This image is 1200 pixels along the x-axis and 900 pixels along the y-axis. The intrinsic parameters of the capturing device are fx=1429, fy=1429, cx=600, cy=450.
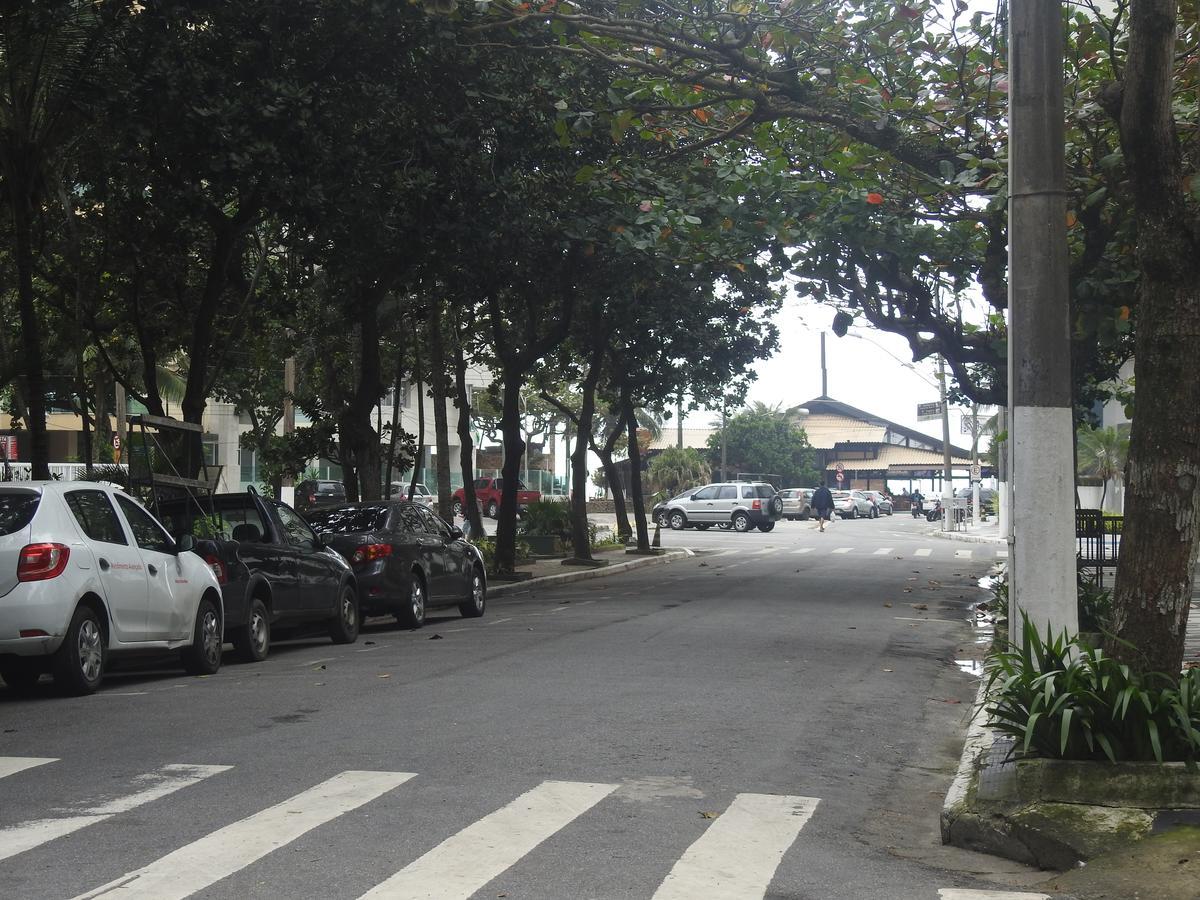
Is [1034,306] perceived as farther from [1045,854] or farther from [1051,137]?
[1045,854]

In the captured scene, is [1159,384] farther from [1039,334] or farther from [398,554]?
[398,554]

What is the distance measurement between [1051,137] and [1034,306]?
1.00 metres

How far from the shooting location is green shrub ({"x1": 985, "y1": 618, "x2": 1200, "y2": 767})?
678 cm

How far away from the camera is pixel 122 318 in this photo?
24.0 meters

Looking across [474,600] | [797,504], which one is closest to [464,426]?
[474,600]

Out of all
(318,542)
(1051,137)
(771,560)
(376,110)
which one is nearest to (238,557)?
(318,542)

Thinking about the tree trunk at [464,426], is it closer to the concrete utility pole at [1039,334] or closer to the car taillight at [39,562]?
the car taillight at [39,562]

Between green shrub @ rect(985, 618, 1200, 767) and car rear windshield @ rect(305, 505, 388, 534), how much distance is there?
11.1m

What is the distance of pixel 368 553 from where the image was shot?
1688 centimetres

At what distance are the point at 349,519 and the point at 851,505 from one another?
63.1 metres

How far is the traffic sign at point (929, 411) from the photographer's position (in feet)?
195

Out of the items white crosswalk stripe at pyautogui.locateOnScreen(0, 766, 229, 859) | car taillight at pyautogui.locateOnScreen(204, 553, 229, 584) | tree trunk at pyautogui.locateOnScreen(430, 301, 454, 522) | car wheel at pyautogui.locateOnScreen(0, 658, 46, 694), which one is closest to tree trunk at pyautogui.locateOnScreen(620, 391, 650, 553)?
tree trunk at pyautogui.locateOnScreen(430, 301, 454, 522)

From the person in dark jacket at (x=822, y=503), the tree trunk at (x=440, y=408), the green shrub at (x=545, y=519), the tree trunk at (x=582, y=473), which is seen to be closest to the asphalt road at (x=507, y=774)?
the tree trunk at (x=440, y=408)

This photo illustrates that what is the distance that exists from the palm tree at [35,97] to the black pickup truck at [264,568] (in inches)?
108
